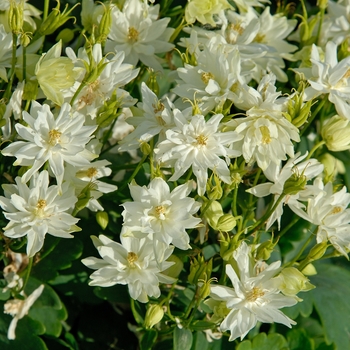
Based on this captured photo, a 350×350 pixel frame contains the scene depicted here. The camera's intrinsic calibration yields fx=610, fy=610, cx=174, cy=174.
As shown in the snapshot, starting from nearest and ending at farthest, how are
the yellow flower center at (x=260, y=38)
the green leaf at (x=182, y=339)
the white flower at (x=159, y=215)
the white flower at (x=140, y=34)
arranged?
the white flower at (x=159, y=215) → the green leaf at (x=182, y=339) → the white flower at (x=140, y=34) → the yellow flower center at (x=260, y=38)

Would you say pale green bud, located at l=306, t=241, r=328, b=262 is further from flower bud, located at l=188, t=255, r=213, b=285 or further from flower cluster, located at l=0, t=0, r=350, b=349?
flower bud, located at l=188, t=255, r=213, b=285

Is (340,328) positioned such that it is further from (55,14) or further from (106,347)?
(55,14)

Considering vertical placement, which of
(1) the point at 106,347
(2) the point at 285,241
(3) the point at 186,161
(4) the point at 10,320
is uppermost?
(3) the point at 186,161

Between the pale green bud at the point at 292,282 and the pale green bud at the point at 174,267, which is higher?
the pale green bud at the point at 292,282

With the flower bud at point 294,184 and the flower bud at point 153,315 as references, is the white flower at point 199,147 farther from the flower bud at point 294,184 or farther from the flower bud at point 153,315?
the flower bud at point 153,315

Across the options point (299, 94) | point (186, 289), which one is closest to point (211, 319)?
point (186, 289)

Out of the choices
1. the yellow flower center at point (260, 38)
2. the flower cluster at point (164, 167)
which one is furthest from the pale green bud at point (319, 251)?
the yellow flower center at point (260, 38)
